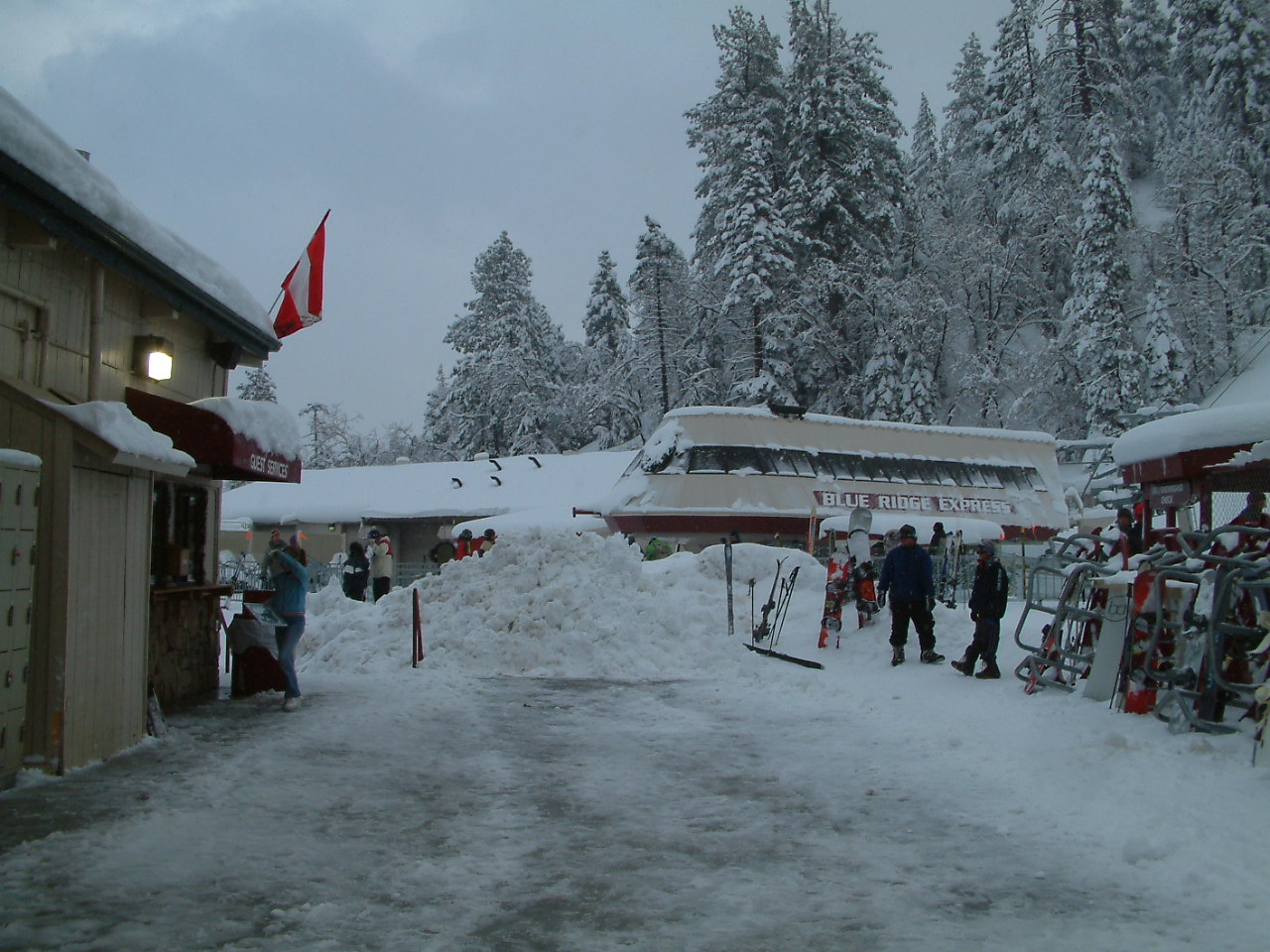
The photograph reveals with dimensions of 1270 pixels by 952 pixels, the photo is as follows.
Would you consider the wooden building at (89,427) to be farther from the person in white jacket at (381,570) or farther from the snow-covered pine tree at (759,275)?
the snow-covered pine tree at (759,275)

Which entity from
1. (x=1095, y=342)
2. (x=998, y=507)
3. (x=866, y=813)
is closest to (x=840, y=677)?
(x=866, y=813)

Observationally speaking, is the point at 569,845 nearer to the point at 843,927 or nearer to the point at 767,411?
the point at 843,927

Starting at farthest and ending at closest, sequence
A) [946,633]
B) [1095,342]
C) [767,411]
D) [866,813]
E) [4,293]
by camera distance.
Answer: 1. [1095,342]
2. [767,411]
3. [946,633]
4. [4,293]
5. [866,813]

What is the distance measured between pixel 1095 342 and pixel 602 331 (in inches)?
1237

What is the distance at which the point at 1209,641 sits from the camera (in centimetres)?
728

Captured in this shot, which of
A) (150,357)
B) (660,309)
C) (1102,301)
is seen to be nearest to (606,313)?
(660,309)

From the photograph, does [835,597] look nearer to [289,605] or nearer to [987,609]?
[987,609]

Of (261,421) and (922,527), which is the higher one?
(261,421)

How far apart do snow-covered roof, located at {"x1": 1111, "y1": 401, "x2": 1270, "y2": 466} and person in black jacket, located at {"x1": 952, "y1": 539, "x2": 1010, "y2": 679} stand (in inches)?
83.6

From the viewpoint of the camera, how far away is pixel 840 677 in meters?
12.5

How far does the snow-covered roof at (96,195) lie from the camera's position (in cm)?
660

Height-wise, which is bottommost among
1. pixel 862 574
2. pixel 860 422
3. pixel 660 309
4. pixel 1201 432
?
pixel 862 574

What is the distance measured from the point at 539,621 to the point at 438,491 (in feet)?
81.1

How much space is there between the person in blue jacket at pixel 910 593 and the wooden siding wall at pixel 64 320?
8.80 metres
